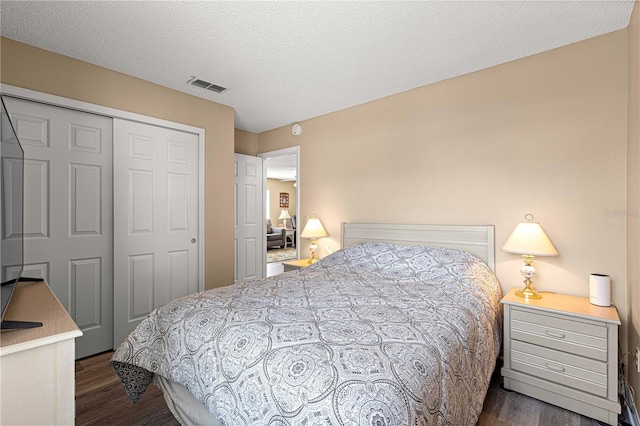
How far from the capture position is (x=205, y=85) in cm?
299

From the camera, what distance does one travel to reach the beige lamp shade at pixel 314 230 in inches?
141

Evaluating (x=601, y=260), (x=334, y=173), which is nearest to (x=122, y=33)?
(x=334, y=173)

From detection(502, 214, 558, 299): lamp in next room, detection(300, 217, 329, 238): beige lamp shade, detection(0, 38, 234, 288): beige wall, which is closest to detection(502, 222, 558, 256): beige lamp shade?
detection(502, 214, 558, 299): lamp in next room

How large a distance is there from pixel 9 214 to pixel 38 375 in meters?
0.73

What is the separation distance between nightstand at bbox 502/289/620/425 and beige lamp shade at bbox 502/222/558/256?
13.1 inches

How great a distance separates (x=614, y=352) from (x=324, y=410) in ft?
6.09

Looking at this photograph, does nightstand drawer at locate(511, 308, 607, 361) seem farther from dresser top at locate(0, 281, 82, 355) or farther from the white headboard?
dresser top at locate(0, 281, 82, 355)

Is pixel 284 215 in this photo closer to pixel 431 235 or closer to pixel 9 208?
pixel 431 235

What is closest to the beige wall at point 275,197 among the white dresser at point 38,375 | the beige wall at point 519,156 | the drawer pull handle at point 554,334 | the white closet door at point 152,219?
the white closet door at point 152,219

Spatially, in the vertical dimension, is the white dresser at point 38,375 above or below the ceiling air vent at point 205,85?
below

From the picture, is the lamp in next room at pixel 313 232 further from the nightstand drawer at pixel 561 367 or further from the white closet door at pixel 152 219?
the nightstand drawer at pixel 561 367

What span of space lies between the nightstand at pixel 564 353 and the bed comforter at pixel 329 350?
0.16m

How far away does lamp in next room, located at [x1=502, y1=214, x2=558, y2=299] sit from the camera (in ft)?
6.89

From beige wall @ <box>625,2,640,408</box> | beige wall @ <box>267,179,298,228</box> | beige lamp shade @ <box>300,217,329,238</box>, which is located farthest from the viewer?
beige wall @ <box>267,179,298,228</box>
